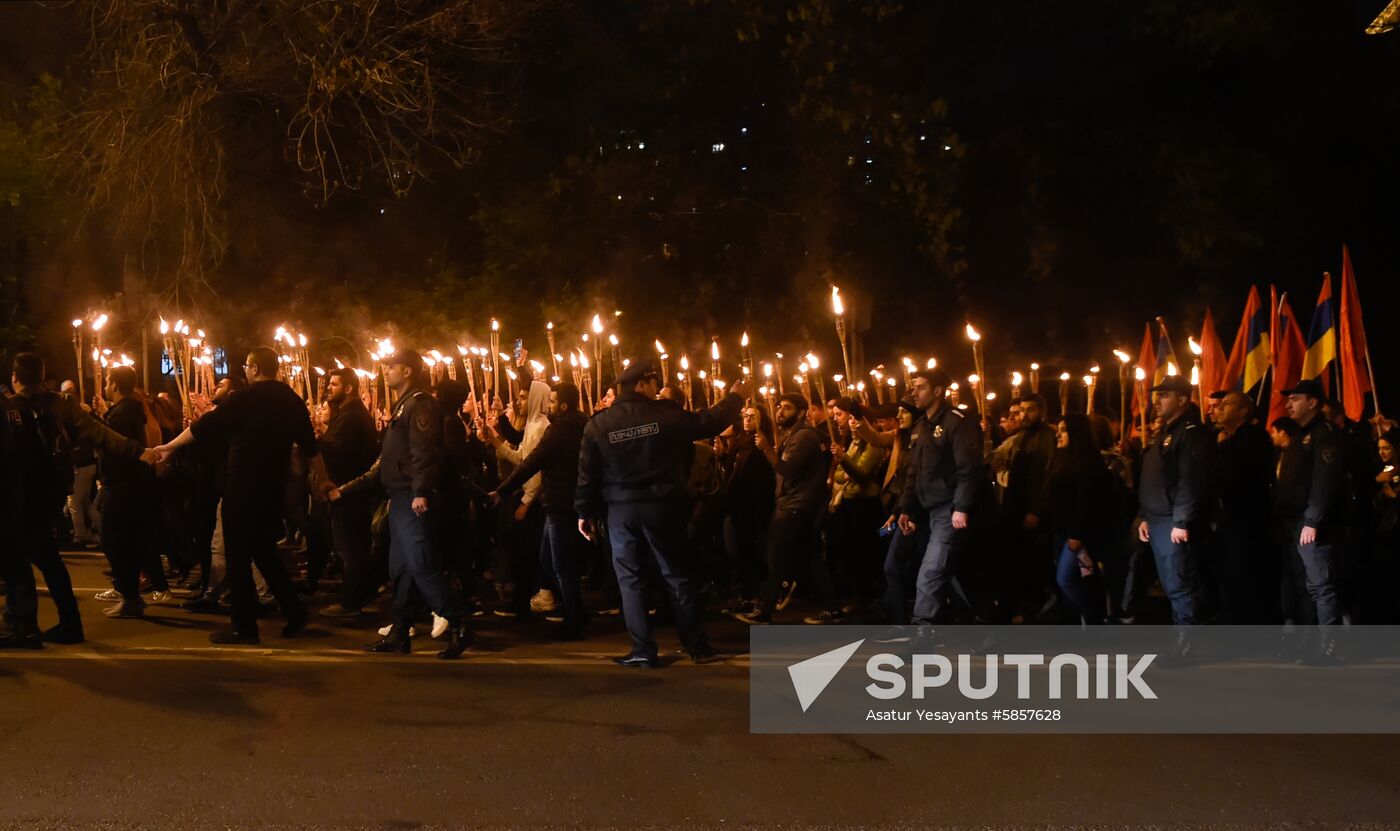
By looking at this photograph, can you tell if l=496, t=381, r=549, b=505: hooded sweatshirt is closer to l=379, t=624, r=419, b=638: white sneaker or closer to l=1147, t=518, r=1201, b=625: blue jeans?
l=379, t=624, r=419, b=638: white sneaker

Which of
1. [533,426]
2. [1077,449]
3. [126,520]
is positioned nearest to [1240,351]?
[1077,449]

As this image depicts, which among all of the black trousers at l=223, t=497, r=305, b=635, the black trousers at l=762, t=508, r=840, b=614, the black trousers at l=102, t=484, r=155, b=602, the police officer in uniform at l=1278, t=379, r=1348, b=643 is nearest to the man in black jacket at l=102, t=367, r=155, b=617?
the black trousers at l=102, t=484, r=155, b=602

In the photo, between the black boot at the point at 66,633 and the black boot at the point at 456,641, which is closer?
the black boot at the point at 456,641

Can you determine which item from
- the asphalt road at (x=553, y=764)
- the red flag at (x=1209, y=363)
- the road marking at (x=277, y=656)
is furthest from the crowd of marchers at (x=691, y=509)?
the red flag at (x=1209, y=363)

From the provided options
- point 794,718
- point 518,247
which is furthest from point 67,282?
point 794,718

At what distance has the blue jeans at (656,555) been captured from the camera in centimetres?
845

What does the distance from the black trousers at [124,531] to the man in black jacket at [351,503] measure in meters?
1.33

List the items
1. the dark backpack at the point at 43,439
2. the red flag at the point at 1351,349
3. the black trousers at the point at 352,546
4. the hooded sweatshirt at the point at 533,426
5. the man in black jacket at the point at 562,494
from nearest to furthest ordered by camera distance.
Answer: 1. the dark backpack at the point at 43,439
2. the man in black jacket at the point at 562,494
3. the black trousers at the point at 352,546
4. the hooded sweatshirt at the point at 533,426
5. the red flag at the point at 1351,349

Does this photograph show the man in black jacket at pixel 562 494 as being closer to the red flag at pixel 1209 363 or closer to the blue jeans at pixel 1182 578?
the blue jeans at pixel 1182 578

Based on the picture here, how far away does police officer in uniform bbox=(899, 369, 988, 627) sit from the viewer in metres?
8.71

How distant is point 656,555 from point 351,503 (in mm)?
2919

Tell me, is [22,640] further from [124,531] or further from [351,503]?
[351,503]

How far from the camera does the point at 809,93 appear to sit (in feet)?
63.5

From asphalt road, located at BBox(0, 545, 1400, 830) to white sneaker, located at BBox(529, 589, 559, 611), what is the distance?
2.83 metres
